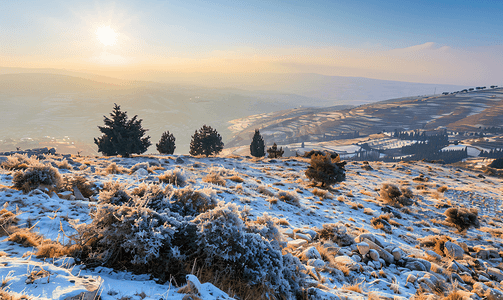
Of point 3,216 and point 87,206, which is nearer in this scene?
point 3,216

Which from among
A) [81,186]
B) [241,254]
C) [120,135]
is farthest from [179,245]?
[120,135]

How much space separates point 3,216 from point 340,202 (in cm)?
1499

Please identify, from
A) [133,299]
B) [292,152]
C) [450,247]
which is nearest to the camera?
[133,299]

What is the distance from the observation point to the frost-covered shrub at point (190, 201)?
5463 mm

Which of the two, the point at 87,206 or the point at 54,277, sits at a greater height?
the point at 54,277

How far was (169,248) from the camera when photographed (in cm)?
416

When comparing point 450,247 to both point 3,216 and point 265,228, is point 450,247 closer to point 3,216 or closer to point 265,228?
point 265,228

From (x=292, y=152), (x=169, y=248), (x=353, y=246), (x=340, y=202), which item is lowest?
(x=292, y=152)

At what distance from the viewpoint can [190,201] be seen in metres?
5.72

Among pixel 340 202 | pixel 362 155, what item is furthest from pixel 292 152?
pixel 340 202

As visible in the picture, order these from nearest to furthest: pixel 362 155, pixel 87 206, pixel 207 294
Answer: pixel 207 294
pixel 87 206
pixel 362 155

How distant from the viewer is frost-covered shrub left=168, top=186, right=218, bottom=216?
5.46 metres

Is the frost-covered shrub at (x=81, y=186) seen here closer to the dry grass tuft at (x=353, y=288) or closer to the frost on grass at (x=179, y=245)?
the frost on grass at (x=179, y=245)

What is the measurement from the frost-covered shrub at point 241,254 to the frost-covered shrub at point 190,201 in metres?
0.85
